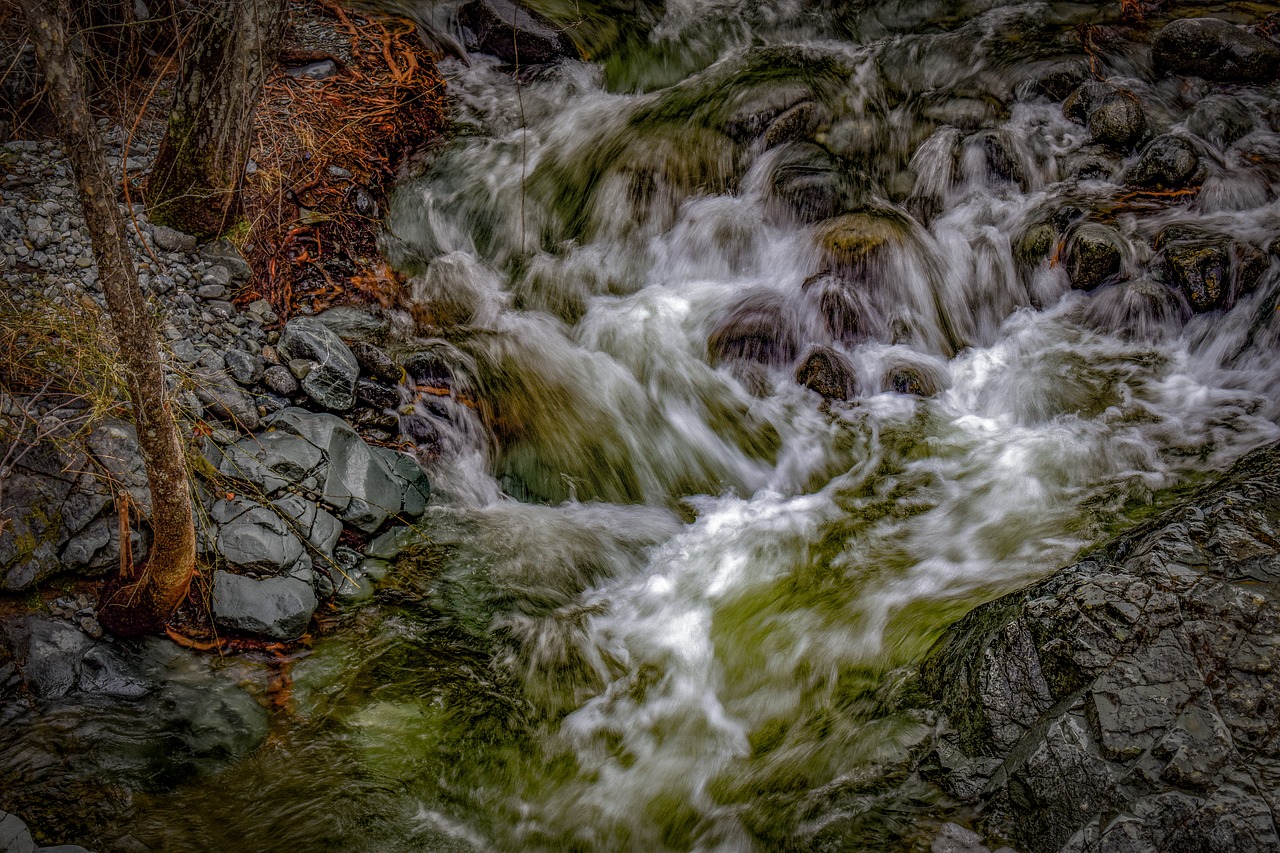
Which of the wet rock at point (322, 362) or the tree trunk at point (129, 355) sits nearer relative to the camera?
the tree trunk at point (129, 355)

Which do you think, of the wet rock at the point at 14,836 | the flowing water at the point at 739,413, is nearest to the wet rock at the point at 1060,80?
the flowing water at the point at 739,413

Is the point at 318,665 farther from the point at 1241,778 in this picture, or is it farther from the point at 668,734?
the point at 1241,778

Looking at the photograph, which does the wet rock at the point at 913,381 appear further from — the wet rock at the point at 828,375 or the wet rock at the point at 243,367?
the wet rock at the point at 243,367

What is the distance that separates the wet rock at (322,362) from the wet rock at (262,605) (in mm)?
1102

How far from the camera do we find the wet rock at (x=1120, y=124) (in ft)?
19.9

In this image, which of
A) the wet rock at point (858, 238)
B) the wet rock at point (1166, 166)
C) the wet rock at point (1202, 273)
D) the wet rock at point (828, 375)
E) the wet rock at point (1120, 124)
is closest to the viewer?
the wet rock at point (1202, 273)

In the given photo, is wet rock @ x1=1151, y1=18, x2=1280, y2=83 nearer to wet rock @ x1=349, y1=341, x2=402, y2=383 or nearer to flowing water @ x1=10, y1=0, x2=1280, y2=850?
flowing water @ x1=10, y1=0, x2=1280, y2=850

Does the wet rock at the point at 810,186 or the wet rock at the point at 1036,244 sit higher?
the wet rock at the point at 810,186

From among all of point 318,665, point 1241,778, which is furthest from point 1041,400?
point 318,665

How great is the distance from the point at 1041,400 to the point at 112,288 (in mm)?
5214

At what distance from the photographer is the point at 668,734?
11.9 ft

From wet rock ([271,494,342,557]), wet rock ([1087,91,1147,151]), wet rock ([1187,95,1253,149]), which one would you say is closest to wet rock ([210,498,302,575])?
wet rock ([271,494,342,557])

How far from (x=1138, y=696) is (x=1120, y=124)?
5625mm

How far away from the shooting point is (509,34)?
7.08m
